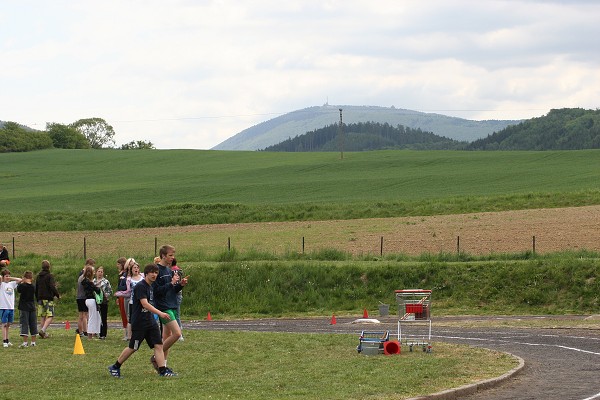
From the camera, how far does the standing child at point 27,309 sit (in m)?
23.3

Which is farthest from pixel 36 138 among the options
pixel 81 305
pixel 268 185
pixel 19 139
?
A: pixel 81 305

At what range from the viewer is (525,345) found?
22.5 m

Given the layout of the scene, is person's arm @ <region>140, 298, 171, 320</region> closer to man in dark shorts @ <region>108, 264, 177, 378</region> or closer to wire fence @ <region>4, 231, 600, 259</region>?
man in dark shorts @ <region>108, 264, 177, 378</region>

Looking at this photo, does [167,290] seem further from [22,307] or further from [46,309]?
[46,309]

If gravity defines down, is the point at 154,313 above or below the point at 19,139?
below

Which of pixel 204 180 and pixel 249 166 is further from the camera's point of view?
pixel 249 166

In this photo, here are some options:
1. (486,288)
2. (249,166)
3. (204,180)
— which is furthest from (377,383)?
(249,166)

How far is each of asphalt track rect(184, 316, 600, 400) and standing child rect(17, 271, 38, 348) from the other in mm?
6291

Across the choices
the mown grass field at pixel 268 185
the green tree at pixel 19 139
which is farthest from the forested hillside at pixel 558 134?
the green tree at pixel 19 139

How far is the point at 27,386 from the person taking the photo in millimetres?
16734

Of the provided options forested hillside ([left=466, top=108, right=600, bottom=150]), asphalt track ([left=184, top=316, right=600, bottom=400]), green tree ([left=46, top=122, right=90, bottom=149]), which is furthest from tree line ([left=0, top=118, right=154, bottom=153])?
asphalt track ([left=184, top=316, right=600, bottom=400])

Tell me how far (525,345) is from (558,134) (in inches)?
6631

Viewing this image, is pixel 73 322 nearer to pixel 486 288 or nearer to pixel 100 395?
pixel 486 288

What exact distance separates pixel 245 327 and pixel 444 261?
1155 cm
